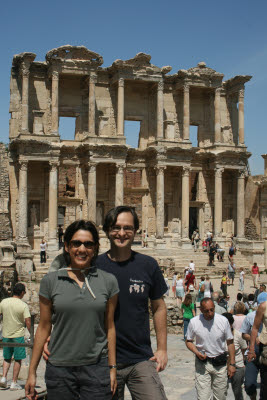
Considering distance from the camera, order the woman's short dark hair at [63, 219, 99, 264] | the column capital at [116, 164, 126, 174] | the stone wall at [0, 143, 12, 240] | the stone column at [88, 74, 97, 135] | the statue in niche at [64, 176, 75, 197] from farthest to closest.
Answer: the statue in niche at [64, 176, 75, 197], the stone column at [88, 74, 97, 135], the column capital at [116, 164, 126, 174], the stone wall at [0, 143, 12, 240], the woman's short dark hair at [63, 219, 99, 264]

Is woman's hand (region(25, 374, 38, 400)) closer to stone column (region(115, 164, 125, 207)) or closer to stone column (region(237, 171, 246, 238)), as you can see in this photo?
stone column (region(115, 164, 125, 207))

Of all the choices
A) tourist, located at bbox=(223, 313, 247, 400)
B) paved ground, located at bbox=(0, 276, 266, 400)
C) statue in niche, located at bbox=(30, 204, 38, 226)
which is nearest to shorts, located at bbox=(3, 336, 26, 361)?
paved ground, located at bbox=(0, 276, 266, 400)

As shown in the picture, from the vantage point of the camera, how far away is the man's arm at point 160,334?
430 cm

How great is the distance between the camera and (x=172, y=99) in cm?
3241

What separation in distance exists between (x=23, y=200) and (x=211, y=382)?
22.2 meters

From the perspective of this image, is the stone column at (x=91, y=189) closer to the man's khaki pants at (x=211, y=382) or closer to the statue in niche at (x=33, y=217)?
the statue in niche at (x=33, y=217)

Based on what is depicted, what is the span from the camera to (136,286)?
4.34 meters

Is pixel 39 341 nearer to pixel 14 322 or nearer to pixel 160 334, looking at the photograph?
pixel 160 334

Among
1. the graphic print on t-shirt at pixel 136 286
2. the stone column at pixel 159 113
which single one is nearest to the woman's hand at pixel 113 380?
the graphic print on t-shirt at pixel 136 286

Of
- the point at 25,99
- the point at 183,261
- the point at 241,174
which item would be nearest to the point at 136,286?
the point at 183,261

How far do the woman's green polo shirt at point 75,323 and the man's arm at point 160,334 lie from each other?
61cm

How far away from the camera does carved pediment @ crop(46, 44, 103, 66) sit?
92.6 ft

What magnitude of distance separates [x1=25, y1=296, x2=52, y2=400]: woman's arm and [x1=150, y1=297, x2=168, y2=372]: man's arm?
0.98m

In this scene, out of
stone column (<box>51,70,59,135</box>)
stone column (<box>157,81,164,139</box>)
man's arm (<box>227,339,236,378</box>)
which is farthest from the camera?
stone column (<box>157,81,164,139</box>)
